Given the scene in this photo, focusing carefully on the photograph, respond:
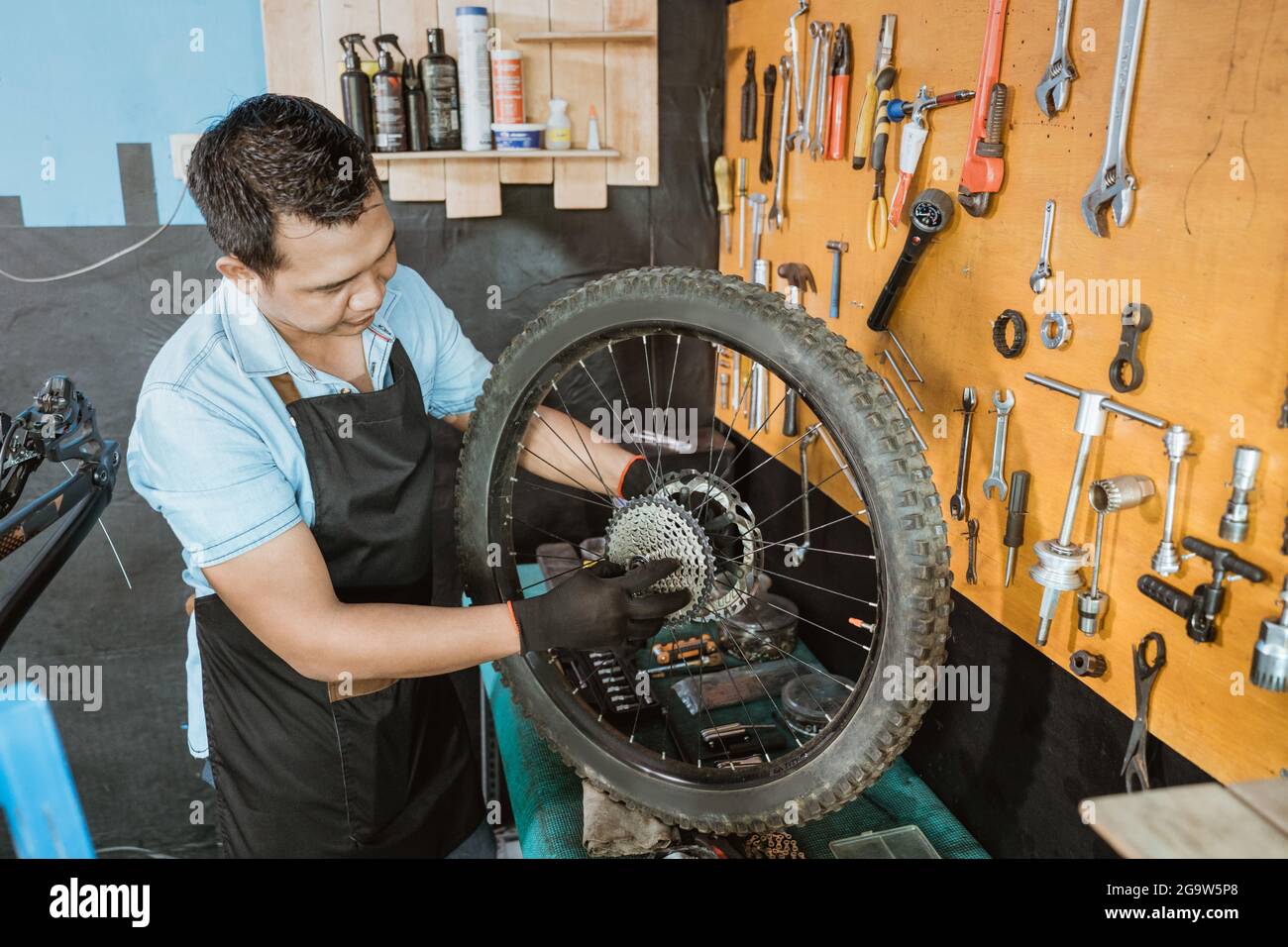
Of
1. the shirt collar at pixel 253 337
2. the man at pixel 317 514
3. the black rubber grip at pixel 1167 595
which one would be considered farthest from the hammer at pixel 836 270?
the shirt collar at pixel 253 337

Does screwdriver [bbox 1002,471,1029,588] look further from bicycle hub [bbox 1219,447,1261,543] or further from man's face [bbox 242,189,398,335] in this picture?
man's face [bbox 242,189,398,335]

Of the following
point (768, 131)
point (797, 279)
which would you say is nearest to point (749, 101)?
point (768, 131)

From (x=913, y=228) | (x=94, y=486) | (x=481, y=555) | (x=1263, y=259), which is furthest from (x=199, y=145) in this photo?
(x=1263, y=259)

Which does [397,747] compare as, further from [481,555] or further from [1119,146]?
[1119,146]

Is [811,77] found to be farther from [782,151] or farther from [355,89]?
[355,89]

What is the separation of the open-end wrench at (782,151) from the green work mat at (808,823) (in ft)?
3.76

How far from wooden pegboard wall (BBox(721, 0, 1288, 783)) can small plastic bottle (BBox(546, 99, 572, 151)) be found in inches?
33.6

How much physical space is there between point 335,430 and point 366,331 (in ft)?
0.64

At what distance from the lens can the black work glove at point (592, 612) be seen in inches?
47.1

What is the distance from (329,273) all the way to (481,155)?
3.21 ft

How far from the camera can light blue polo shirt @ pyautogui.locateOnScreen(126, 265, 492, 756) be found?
110 centimetres

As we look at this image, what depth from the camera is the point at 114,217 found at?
2053mm

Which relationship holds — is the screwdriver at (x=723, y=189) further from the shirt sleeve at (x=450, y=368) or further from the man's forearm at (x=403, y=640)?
the man's forearm at (x=403, y=640)
